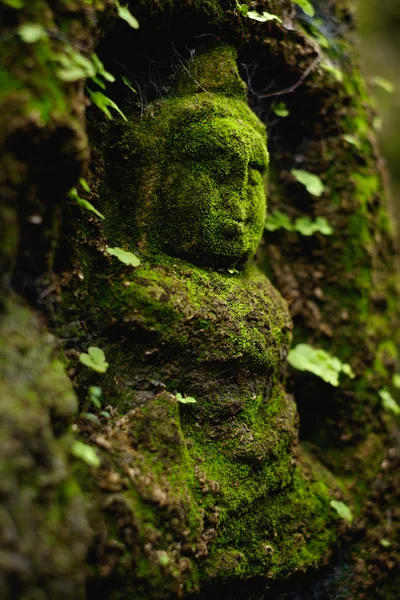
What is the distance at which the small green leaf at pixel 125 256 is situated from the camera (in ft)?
8.16

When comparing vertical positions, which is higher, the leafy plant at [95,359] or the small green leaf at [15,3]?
the small green leaf at [15,3]

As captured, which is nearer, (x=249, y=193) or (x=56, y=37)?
(x=56, y=37)

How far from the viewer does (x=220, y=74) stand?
3.00 meters

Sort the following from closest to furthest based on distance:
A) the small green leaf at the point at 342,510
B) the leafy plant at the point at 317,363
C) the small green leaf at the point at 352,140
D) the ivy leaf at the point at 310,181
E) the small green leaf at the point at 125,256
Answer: the small green leaf at the point at 125,256 → the small green leaf at the point at 342,510 → the leafy plant at the point at 317,363 → the ivy leaf at the point at 310,181 → the small green leaf at the point at 352,140

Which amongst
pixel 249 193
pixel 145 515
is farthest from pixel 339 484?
pixel 249 193

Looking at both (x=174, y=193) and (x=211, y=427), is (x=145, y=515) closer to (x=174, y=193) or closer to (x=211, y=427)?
(x=211, y=427)

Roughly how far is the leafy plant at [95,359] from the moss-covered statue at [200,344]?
6.1 inches

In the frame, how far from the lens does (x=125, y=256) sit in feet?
8.21

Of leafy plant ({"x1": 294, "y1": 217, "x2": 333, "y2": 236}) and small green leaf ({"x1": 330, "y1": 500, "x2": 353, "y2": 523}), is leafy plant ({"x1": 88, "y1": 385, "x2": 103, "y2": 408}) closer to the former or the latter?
small green leaf ({"x1": 330, "y1": 500, "x2": 353, "y2": 523})

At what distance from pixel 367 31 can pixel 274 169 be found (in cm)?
494

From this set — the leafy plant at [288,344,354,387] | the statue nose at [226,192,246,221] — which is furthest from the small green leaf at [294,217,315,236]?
the statue nose at [226,192,246,221]

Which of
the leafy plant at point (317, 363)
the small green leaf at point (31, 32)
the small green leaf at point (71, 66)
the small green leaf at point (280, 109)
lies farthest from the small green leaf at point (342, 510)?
the small green leaf at point (31, 32)

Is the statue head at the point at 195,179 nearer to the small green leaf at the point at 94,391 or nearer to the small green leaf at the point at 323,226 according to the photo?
the small green leaf at the point at 94,391

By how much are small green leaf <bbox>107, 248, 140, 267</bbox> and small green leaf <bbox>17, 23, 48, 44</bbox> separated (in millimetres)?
999
